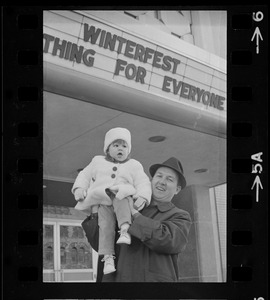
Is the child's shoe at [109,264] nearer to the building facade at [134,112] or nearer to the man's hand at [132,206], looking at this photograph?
the building facade at [134,112]

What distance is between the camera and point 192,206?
1947mm

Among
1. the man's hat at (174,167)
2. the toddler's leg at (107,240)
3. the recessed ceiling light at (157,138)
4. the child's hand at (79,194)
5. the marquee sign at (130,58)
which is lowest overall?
the toddler's leg at (107,240)

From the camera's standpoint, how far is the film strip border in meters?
1.85

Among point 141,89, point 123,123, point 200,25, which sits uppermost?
point 200,25

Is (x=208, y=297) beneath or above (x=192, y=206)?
beneath

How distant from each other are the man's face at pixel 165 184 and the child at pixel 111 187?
0.04m

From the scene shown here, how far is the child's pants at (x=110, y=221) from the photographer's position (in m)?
1.92

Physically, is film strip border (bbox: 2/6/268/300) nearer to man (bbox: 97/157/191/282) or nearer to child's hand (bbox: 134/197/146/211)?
man (bbox: 97/157/191/282)
